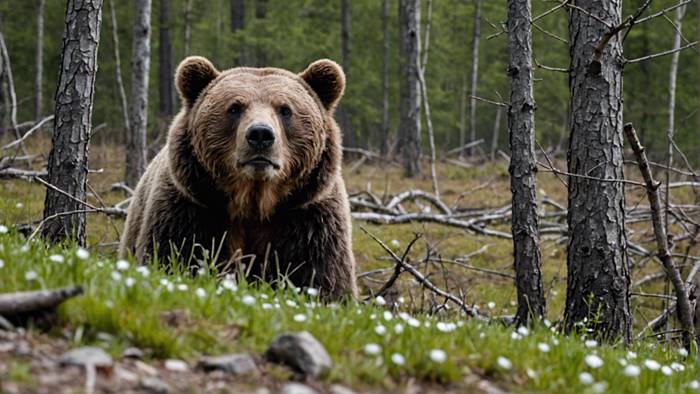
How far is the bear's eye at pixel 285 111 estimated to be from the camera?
627 centimetres

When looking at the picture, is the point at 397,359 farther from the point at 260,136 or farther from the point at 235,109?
the point at 235,109

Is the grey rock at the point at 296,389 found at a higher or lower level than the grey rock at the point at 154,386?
lower

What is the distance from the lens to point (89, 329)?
3189 millimetres

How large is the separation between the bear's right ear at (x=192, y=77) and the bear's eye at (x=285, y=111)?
0.86 meters

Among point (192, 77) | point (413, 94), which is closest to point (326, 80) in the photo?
point (192, 77)

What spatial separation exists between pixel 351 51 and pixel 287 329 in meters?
30.5

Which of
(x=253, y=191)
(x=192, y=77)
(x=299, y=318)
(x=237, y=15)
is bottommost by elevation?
(x=299, y=318)

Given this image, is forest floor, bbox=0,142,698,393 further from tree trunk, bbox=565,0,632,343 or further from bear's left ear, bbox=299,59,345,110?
bear's left ear, bbox=299,59,345,110

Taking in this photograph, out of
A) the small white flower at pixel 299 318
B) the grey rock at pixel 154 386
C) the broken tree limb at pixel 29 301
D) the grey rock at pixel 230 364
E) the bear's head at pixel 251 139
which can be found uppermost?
the bear's head at pixel 251 139

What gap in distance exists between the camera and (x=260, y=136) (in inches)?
223

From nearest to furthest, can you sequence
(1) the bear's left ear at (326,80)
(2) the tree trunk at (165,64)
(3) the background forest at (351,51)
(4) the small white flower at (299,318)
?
1. (4) the small white flower at (299,318)
2. (1) the bear's left ear at (326,80)
3. (2) the tree trunk at (165,64)
4. (3) the background forest at (351,51)

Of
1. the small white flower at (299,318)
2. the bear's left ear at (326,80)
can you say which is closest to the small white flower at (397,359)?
the small white flower at (299,318)

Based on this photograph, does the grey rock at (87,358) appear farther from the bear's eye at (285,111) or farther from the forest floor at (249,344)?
the bear's eye at (285,111)

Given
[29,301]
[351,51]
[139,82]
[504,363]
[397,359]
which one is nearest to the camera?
[29,301]
